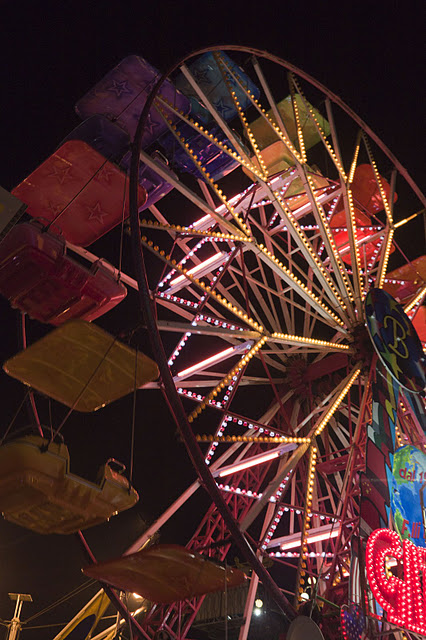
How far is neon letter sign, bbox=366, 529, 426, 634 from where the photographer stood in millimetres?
6258

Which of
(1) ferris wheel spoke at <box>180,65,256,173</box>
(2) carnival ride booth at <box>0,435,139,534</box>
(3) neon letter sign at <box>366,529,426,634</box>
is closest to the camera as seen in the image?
(2) carnival ride booth at <box>0,435,139,534</box>

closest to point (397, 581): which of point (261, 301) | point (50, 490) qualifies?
point (50, 490)

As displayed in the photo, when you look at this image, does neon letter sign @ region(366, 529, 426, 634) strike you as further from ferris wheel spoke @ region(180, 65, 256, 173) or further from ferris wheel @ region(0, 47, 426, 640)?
ferris wheel spoke @ region(180, 65, 256, 173)

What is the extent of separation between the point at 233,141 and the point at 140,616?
9.67m

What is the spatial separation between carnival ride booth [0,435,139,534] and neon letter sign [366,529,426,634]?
8.80 ft

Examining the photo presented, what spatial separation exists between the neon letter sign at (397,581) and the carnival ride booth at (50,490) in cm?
268

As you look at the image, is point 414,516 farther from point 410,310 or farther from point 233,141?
point 233,141

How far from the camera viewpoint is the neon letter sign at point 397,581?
20.5 ft

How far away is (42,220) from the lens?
24.6ft

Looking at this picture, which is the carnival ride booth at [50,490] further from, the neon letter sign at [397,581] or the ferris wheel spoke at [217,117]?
the ferris wheel spoke at [217,117]

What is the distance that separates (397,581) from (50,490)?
3.83 meters

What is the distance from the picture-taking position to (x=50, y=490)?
5.07 metres

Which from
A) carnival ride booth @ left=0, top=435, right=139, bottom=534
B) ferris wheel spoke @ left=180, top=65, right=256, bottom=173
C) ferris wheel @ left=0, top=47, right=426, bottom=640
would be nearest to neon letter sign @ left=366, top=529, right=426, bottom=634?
ferris wheel @ left=0, top=47, right=426, bottom=640

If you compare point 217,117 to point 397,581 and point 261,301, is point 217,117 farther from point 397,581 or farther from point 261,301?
point 397,581
